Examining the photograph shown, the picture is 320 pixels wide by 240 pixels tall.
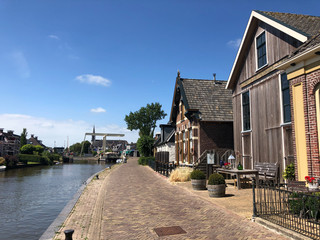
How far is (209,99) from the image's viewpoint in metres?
20.0

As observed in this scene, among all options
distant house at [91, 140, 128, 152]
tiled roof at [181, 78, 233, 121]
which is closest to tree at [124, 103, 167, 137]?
tiled roof at [181, 78, 233, 121]

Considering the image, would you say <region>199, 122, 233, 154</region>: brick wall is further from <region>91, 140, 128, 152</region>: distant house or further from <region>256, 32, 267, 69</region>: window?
<region>91, 140, 128, 152</region>: distant house

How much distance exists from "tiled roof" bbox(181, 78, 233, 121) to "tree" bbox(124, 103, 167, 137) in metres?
39.6

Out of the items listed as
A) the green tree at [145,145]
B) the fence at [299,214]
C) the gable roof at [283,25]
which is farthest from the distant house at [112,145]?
the fence at [299,214]

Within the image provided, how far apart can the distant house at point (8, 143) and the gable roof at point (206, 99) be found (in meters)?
63.3

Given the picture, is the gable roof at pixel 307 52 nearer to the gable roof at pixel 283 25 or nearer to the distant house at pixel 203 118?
the gable roof at pixel 283 25

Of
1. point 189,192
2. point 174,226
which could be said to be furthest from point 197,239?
point 189,192

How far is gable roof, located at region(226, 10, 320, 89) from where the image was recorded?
1044cm

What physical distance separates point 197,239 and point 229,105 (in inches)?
610

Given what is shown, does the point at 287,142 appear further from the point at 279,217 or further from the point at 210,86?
the point at 210,86

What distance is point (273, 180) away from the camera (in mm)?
11758

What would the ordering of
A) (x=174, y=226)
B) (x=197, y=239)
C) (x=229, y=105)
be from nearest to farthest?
(x=197, y=239), (x=174, y=226), (x=229, y=105)

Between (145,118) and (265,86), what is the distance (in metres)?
48.9

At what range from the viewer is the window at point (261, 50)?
1315cm
